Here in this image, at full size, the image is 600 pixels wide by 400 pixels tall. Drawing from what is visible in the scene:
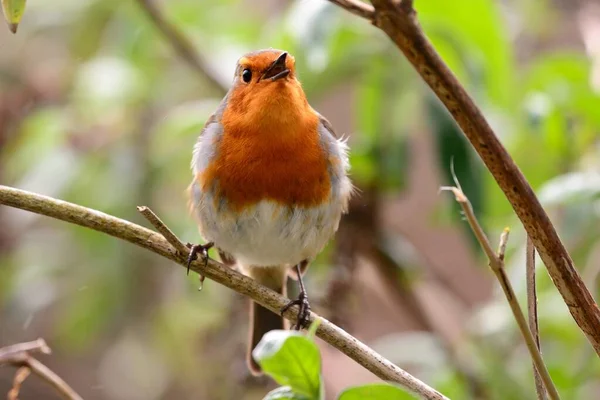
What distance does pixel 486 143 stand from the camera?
3.76 ft

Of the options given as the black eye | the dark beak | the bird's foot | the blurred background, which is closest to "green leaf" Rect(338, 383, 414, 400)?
the bird's foot

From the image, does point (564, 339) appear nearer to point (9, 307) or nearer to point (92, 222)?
point (92, 222)

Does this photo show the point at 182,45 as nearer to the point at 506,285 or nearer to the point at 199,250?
the point at 199,250

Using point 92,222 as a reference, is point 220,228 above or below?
above

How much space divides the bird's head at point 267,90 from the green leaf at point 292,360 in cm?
136

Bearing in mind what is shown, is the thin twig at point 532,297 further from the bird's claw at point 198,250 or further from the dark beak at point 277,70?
the dark beak at point 277,70

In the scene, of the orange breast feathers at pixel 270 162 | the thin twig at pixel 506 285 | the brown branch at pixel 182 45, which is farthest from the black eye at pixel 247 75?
the thin twig at pixel 506 285

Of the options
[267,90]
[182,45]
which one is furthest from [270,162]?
[182,45]

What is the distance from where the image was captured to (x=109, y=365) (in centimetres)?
534

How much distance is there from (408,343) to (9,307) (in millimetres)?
1834

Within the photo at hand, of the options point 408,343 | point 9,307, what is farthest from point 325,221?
point 9,307

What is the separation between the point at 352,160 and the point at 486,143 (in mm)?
1848

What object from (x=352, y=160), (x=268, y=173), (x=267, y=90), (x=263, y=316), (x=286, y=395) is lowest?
(x=286, y=395)

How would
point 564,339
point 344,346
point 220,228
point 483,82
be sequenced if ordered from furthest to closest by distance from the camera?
point 564,339 < point 483,82 < point 220,228 < point 344,346
